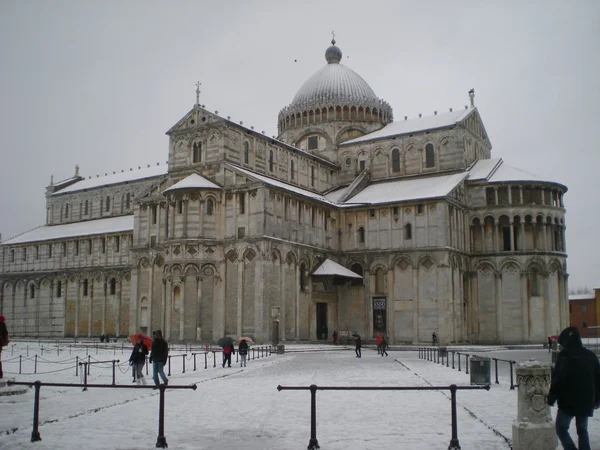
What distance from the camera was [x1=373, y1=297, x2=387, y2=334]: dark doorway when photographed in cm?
5725

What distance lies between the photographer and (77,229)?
258 feet

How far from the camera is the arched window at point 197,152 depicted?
55.3 meters

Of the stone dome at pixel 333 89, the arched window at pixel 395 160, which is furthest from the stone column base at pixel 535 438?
the stone dome at pixel 333 89

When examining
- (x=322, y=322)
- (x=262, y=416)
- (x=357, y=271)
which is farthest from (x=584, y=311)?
(x=262, y=416)

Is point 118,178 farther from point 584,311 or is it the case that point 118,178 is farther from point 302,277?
point 584,311

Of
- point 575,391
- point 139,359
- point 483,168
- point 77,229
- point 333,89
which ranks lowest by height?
point 139,359

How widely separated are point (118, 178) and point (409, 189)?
38773 mm

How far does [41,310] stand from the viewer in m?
75.8

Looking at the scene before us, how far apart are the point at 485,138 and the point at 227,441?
61.1m

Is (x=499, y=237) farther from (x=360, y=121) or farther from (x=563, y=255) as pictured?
(x=360, y=121)

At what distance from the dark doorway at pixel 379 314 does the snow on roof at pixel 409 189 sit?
842 centimetres

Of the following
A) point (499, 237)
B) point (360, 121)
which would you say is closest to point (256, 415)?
point (499, 237)

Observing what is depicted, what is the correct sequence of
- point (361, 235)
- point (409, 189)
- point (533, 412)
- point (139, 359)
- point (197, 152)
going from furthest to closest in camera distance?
point (409, 189) → point (361, 235) → point (197, 152) → point (139, 359) → point (533, 412)

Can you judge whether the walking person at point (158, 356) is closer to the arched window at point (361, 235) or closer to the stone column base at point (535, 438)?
the stone column base at point (535, 438)
